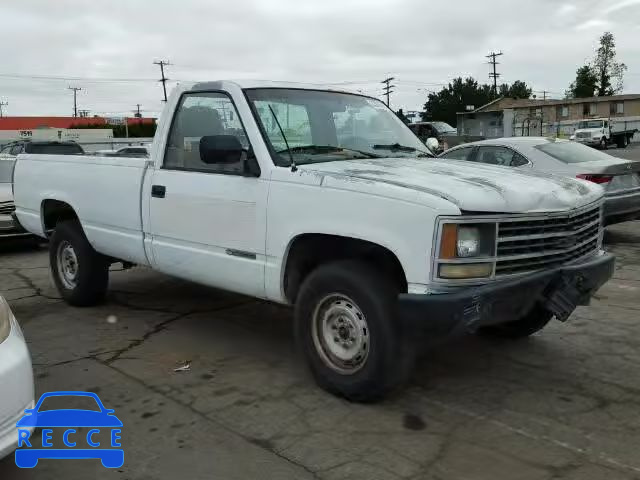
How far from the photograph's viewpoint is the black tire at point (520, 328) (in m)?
4.79

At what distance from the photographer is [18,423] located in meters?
2.82

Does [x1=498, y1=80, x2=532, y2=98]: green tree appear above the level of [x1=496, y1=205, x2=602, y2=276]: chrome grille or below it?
above

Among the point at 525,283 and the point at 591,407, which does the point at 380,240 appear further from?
the point at 591,407

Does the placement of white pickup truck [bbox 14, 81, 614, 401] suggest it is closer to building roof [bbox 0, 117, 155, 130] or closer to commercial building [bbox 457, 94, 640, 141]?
building roof [bbox 0, 117, 155, 130]

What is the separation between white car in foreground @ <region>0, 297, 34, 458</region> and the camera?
8.98 feet

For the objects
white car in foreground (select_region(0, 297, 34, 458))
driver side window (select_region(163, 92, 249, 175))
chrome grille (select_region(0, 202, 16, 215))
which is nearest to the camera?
white car in foreground (select_region(0, 297, 34, 458))

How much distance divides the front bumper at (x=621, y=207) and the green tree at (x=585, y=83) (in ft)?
311

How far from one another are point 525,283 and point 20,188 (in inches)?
213

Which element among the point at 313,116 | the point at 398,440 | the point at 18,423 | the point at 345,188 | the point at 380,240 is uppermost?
the point at 313,116

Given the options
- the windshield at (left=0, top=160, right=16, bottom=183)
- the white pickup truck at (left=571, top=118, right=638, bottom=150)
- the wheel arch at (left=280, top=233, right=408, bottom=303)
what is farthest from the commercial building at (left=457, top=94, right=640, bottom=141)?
the wheel arch at (left=280, top=233, right=408, bottom=303)

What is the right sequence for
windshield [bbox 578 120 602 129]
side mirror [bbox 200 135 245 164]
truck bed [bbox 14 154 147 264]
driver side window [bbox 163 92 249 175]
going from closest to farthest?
side mirror [bbox 200 135 245 164]
driver side window [bbox 163 92 249 175]
truck bed [bbox 14 154 147 264]
windshield [bbox 578 120 602 129]

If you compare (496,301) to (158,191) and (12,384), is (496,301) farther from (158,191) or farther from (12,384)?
(158,191)

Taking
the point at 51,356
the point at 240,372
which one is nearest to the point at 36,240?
the point at 51,356

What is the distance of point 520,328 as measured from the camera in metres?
4.96
